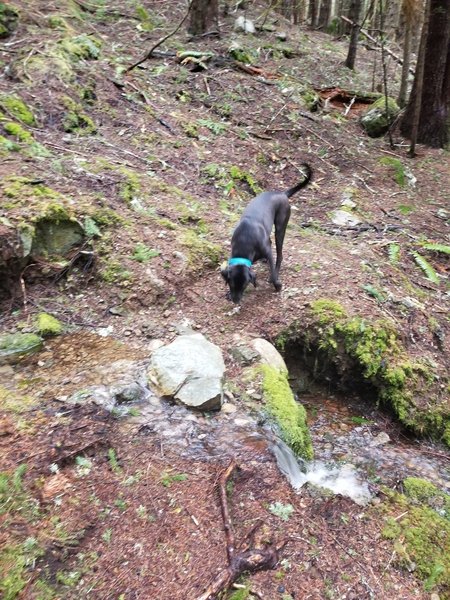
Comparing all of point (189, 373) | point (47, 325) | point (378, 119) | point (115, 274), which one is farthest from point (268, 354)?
point (378, 119)

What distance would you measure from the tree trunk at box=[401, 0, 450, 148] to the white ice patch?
8618mm

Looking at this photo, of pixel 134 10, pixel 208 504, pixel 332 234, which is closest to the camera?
pixel 208 504

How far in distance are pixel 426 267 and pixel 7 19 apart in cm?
844

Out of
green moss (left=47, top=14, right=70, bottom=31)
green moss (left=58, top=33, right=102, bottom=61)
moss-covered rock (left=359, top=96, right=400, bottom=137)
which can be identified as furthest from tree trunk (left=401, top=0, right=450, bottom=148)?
green moss (left=47, top=14, right=70, bottom=31)

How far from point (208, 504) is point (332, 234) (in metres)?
5.19

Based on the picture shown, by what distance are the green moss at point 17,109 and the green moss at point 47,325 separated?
3.60 metres

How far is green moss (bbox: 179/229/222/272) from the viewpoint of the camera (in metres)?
5.76

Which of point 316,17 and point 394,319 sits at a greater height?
point 316,17

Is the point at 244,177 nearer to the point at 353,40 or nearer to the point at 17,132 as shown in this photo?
the point at 17,132

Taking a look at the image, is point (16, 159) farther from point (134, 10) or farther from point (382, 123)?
point (134, 10)

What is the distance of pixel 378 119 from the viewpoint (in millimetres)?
11445

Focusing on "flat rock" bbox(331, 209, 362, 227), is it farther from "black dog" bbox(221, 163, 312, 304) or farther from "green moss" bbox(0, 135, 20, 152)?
"green moss" bbox(0, 135, 20, 152)

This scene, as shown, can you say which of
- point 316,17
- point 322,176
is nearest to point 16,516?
point 322,176

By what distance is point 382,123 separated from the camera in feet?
37.5
